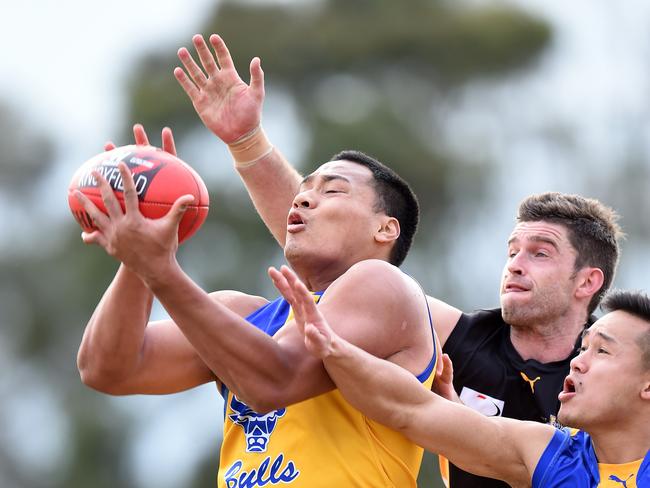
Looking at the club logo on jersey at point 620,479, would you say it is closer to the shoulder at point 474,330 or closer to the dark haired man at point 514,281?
the dark haired man at point 514,281

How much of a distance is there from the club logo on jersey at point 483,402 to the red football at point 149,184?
2467 millimetres

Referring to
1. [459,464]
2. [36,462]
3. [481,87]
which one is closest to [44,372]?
[36,462]

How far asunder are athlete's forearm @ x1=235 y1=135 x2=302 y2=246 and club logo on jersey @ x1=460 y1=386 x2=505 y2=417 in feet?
4.92

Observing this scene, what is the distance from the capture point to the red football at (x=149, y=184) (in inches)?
277

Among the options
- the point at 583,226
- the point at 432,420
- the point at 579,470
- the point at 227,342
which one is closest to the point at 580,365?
the point at 579,470

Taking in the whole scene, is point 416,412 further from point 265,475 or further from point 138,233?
point 138,233

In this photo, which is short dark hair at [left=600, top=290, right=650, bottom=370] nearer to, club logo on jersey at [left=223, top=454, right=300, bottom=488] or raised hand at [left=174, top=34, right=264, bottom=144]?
club logo on jersey at [left=223, top=454, right=300, bottom=488]

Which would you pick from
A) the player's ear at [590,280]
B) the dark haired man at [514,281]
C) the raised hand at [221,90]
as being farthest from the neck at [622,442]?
the raised hand at [221,90]

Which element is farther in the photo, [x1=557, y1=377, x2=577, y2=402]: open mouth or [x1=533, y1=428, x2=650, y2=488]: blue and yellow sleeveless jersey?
[x1=557, y1=377, x2=577, y2=402]: open mouth

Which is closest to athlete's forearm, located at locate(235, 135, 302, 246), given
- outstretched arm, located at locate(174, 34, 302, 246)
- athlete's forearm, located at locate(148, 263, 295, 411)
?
outstretched arm, located at locate(174, 34, 302, 246)

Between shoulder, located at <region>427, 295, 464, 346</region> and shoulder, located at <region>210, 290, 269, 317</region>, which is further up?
shoulder, located at <region>427, 295, 464, 346</region>

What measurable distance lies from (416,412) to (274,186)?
2588mm

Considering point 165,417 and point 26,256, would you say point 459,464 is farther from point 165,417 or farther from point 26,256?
point 26,256

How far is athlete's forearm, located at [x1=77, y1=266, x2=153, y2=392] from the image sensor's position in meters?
7.53
